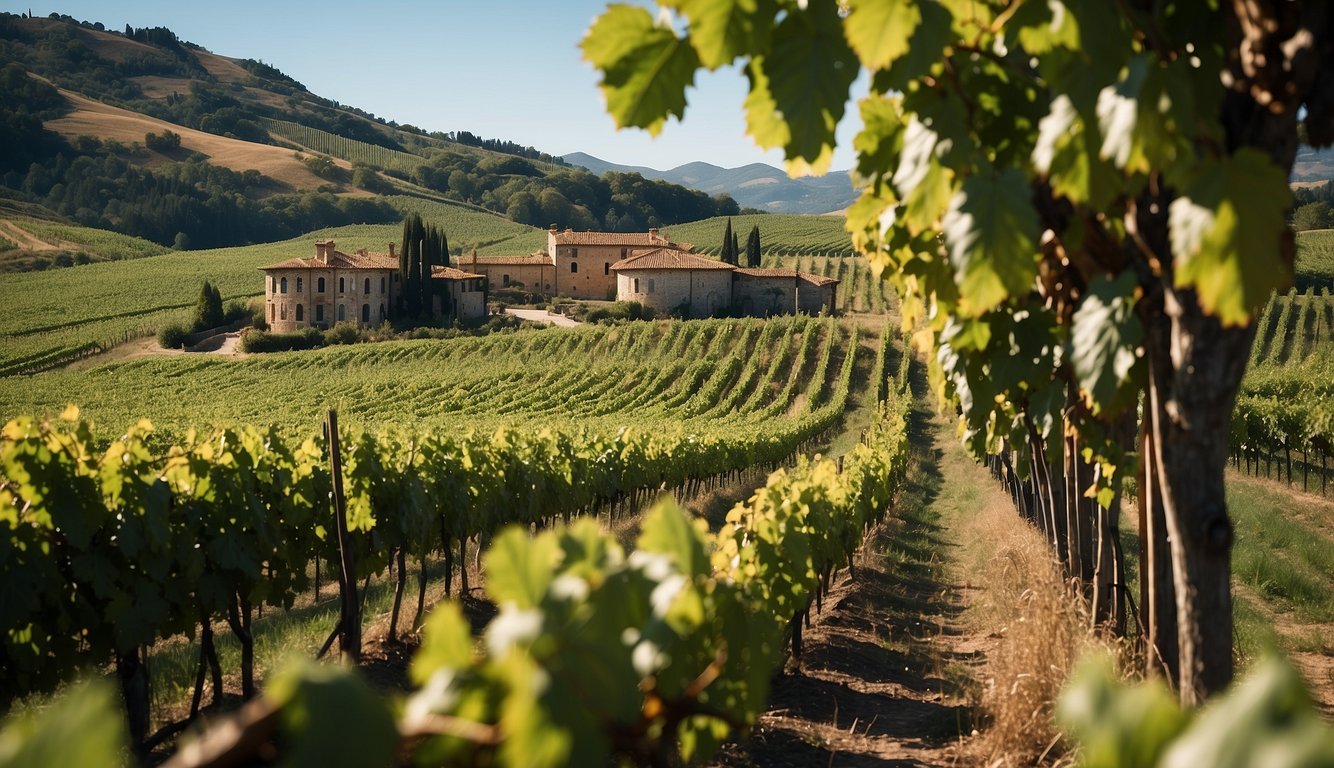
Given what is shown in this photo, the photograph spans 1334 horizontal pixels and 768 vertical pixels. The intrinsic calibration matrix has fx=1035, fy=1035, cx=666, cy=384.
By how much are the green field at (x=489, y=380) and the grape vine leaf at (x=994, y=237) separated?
34.4m

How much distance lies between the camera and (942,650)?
352 inches

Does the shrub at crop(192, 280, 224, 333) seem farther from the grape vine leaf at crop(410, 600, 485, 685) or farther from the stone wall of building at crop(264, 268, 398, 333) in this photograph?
the grape vine leaf at crop(410, 600, 485, 685)

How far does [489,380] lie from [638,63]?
47.4m

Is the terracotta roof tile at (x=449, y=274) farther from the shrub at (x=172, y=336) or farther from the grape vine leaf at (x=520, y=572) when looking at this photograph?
the grape vine leaf at (x=520, y=572)

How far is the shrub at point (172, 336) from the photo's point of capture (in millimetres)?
61969

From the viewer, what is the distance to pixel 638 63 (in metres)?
1.92

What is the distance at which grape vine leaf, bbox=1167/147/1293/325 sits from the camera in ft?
5.09

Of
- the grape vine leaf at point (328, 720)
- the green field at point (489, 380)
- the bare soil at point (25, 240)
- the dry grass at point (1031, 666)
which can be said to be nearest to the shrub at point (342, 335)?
the green field at point (489, 380)

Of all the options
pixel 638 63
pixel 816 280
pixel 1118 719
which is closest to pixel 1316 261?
pixel 816 280

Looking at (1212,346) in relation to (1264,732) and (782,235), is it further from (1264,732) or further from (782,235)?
(782,235)

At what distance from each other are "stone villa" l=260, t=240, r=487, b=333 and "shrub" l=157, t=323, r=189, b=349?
16.5ft

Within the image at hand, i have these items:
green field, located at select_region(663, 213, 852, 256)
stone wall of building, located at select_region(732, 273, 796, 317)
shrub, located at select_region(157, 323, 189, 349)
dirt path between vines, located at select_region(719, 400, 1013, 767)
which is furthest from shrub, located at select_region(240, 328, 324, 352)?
dirt path between vines, located at select_region(719, 400, 1013, 767)

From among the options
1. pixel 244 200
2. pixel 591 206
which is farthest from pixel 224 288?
pixel 591 206

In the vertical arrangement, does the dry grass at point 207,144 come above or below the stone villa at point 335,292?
above
